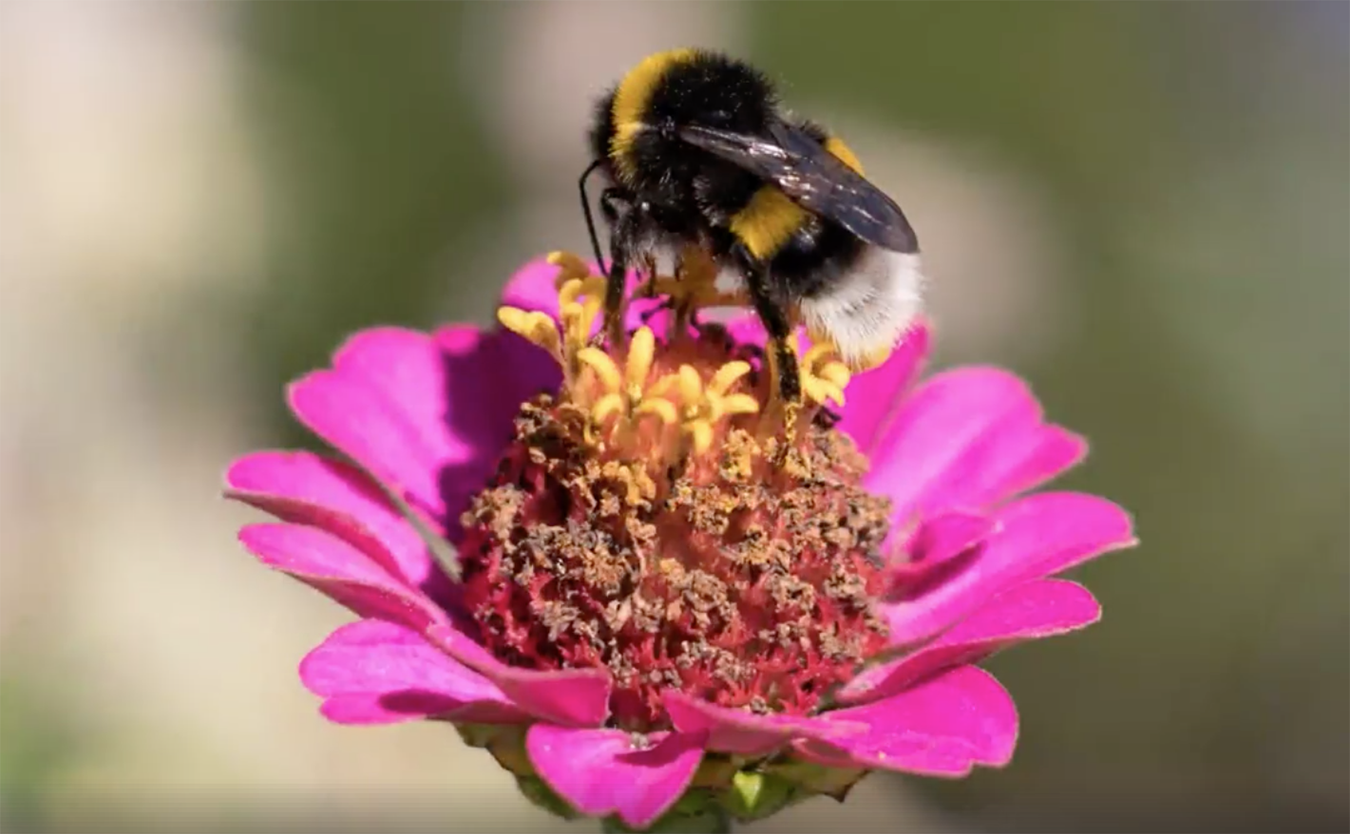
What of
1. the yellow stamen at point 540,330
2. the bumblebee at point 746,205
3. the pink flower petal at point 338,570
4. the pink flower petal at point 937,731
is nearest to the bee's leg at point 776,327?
the bumblebee at point 746,205

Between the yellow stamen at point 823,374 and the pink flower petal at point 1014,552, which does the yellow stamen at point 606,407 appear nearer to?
the yellow stamen at point 823,374

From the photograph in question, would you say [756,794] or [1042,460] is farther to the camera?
[1042,460]

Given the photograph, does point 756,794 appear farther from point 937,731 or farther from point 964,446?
point 964,446

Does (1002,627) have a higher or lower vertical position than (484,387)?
lower

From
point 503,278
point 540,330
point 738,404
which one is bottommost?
point 738,404

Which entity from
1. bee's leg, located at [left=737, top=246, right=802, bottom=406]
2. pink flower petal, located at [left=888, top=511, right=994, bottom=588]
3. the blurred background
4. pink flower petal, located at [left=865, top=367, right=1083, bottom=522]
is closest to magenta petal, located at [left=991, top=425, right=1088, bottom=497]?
pink flower petal, located at [left=865, top=367, right=1083, bottom=522]

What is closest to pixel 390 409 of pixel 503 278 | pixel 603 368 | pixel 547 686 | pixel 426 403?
pixel 426 403
